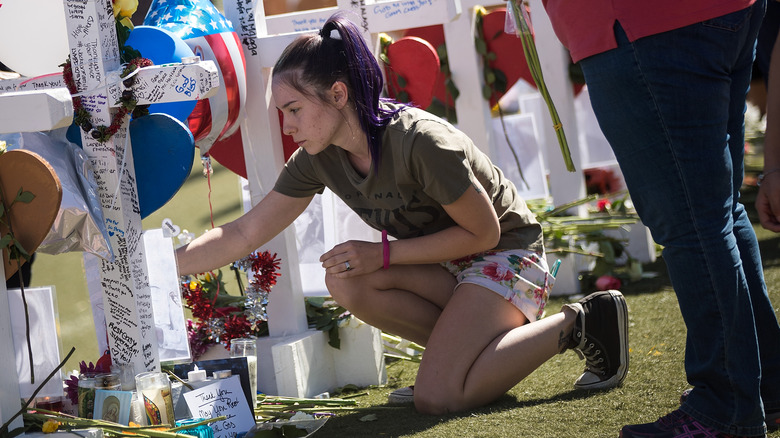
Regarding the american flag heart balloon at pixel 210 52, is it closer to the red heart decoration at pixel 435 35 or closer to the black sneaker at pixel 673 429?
the red heart decoration at pixel 435 35

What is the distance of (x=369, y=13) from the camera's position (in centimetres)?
288

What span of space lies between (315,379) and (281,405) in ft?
0.87

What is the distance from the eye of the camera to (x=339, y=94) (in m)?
2.06

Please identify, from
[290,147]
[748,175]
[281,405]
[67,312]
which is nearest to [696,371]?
[281,405]

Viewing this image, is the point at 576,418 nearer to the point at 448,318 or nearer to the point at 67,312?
the point at 448,318

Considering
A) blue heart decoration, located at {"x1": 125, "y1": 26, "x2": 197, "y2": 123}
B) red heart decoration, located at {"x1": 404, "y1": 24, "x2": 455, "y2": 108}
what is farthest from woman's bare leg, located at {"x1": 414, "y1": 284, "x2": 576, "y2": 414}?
red heart decoration, located at {"x1": 404, "y1": 24, "x2": 455, "y2": 108}

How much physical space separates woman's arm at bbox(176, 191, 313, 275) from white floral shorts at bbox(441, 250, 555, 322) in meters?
0.46

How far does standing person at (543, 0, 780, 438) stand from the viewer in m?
1.49

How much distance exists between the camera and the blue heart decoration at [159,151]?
1900 millimetres

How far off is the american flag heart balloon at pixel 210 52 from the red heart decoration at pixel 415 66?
71 cm

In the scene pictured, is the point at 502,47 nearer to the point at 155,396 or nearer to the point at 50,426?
the point at 155,396

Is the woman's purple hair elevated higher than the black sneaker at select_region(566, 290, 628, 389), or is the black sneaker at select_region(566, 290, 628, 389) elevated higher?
the woman's purple hair

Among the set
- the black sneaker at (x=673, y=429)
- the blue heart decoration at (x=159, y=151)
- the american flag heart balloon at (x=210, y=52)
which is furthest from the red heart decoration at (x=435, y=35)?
the black sneaker at (x=673, y=429)

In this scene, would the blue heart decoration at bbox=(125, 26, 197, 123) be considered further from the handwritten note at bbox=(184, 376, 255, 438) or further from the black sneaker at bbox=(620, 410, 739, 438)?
the black sneaker at bbox=(620, 410, 739, 438)
